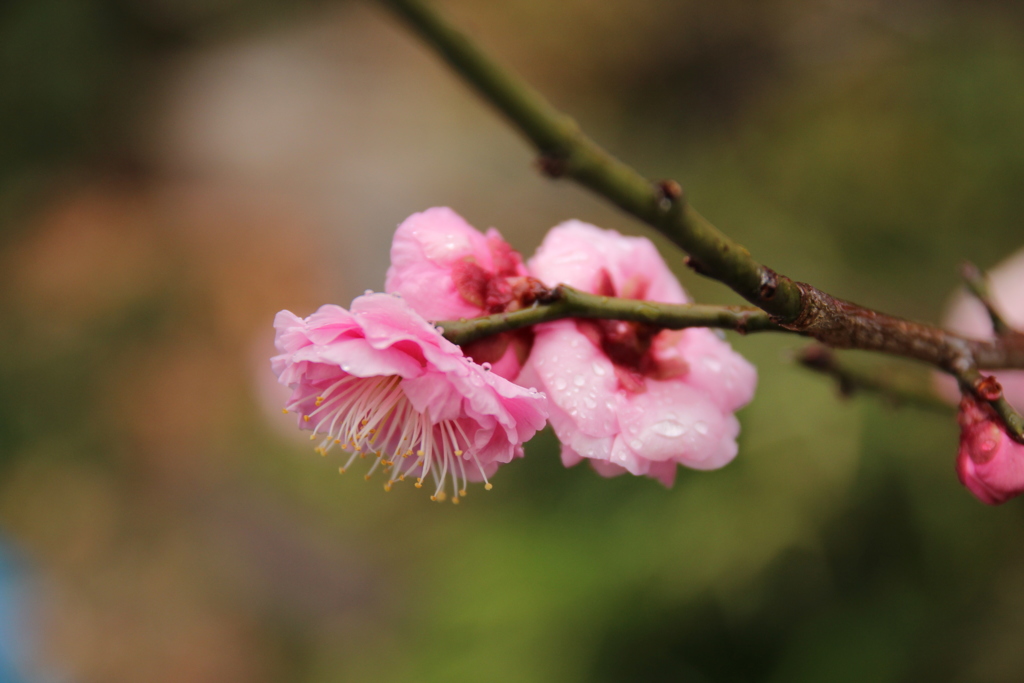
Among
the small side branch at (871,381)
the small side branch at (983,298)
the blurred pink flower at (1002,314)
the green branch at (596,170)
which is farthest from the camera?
the blurred pink flower at (1002,314)

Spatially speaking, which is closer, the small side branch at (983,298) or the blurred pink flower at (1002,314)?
the small side branch at (983,298)

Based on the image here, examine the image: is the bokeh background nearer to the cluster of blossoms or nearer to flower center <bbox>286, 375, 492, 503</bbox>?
the cluster of blossoms

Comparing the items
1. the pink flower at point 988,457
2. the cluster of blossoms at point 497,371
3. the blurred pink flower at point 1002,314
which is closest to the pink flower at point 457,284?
the cluster of blossoms at point 497,371

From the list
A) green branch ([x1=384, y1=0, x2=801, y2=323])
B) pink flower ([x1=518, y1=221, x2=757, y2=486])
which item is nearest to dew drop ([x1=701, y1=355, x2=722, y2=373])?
pink flower ([x1=518, y1=221, x2=757, y2=486])

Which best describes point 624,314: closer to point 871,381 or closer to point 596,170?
point 596,170

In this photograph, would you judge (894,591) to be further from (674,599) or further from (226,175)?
(226,175)

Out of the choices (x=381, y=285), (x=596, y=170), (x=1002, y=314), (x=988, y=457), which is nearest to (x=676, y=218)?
(x=596, y=170)

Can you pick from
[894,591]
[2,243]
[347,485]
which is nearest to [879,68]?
[894,591]

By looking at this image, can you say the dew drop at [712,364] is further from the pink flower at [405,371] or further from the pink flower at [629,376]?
the pink flower at [405,371]
